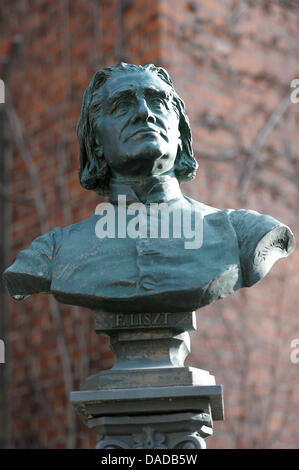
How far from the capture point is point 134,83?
446 cm

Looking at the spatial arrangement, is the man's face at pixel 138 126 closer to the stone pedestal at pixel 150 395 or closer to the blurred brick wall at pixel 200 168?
the stone pedestal at pixel 150 395

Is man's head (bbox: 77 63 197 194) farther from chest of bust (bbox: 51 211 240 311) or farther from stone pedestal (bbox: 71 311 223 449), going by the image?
stone pedestal (bbox: 71 311 223 449)

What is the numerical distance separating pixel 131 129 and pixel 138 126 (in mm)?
Answer: 29

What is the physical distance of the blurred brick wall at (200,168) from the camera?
6980 mm

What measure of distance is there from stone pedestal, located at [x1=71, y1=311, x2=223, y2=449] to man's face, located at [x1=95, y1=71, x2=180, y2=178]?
57cm

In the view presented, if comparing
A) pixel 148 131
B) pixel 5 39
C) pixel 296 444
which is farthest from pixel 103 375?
pixel 5 39

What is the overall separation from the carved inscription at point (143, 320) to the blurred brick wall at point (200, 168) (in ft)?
8.01

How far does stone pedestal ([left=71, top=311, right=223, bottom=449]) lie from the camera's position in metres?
4.11

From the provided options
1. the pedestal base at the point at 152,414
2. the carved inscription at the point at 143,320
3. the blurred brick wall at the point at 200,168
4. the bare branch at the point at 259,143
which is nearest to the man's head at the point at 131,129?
the carved inscription at the point at 143,320

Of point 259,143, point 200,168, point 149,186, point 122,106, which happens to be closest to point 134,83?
point 122,106

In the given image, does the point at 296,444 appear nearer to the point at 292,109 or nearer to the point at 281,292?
the point at 281,292

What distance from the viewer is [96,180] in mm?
4609

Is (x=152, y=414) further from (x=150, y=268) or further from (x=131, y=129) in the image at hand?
(x=131, y=129)

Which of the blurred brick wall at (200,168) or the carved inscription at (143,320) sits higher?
the blurred brick wall at (200,168)
